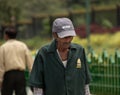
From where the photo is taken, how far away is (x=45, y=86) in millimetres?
5148

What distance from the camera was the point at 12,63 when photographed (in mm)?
8820

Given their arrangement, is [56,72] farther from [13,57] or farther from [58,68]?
[13,57]

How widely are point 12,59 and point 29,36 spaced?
2188 centimetres

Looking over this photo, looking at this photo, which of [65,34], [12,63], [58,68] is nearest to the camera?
[65,34]

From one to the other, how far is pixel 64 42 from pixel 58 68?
0.88ft

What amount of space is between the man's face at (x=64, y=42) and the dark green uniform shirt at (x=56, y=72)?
0.10m

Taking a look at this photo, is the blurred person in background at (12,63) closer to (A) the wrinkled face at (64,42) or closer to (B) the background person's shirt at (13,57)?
(B) the background person's shirt at (13,57)

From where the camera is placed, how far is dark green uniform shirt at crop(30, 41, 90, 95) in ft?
16.6

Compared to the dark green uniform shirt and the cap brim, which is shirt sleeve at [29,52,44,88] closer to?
the dark green uniform shirt

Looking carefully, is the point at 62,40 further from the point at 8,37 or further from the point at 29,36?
the point at 29,36

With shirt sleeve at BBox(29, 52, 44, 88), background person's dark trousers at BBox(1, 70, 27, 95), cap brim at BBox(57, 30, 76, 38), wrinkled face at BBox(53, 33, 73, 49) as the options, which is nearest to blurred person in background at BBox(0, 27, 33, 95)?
background person's dark trousers at BBox(1, 70, 27, 95)

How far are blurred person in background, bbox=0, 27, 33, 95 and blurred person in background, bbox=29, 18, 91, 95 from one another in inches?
142

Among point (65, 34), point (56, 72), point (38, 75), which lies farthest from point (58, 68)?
point (65, 34)

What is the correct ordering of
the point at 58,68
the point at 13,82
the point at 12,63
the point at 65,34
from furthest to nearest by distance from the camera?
the point at 13,82 < the point at 12,63 < the point at 58,68 < the point at 65,34
